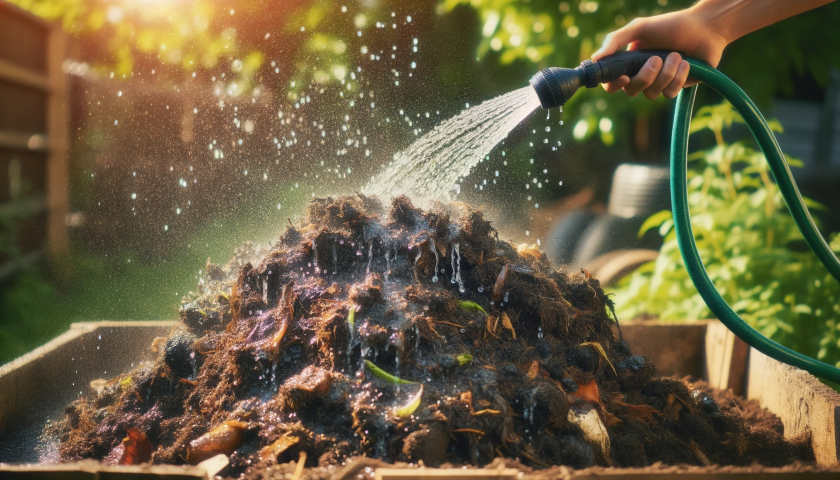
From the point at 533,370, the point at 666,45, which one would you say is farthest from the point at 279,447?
the point at 666,45

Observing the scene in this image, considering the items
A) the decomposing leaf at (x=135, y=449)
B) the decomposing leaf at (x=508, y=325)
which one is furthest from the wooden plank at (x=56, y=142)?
the decomposing leaf at (x=508, y=325)

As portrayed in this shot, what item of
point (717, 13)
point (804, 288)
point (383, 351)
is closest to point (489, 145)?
point (717, 13)

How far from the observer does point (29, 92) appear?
5.63 metres

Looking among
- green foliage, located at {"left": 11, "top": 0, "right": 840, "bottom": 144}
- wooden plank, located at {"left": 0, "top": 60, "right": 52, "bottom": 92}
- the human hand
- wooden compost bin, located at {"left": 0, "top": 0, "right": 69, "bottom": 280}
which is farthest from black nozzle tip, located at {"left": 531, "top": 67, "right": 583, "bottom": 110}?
wooden compost bin, located at {"left": 0, "top": 0, "right": 69, "bottom": 280}

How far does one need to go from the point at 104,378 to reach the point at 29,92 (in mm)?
4664

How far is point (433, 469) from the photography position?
109 cm

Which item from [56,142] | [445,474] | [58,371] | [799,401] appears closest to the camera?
[445,474]

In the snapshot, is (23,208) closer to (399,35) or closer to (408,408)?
(399,35)

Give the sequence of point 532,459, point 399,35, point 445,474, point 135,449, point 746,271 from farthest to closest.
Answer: point 399,35, point 746,271, point 135,449, point 532,459, point 445,474

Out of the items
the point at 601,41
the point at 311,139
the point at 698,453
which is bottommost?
the point at 698,453

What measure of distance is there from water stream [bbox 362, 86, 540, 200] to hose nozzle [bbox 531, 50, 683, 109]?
0.38 metres

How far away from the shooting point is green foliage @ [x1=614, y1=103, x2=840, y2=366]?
2.70 m

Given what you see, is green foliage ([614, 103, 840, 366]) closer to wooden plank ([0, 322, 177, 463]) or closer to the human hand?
the human hand

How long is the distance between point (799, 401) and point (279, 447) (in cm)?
155
